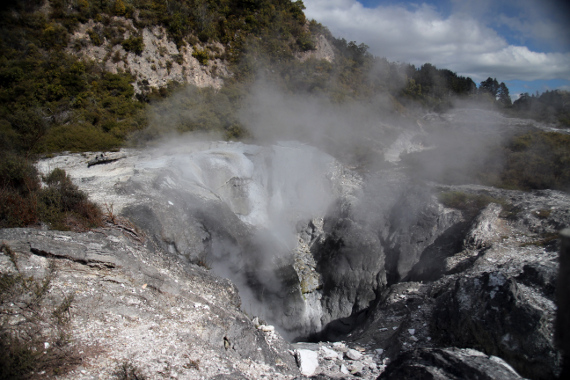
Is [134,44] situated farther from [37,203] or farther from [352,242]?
[352,242]

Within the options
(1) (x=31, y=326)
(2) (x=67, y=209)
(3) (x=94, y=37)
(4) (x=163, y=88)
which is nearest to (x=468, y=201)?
(2) (x=67, y=209)

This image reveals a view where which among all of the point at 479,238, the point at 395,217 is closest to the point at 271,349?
the point at 479,238

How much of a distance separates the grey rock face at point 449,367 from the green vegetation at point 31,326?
12.7 ft

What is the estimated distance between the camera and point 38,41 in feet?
47.2

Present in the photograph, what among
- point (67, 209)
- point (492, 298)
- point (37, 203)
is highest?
point (37, 203)

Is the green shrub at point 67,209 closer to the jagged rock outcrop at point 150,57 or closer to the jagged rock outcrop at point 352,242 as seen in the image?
the jagged rock outcrop at point 352,242

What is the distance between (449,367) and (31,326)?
4.98 metres

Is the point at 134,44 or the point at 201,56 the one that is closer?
the point at 134,44

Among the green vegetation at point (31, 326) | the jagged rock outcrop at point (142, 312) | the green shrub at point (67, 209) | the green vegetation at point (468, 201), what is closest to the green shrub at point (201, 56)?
the green shrub at point (67, 209)

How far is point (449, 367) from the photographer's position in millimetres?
3797

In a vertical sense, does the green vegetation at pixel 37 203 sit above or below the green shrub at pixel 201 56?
below

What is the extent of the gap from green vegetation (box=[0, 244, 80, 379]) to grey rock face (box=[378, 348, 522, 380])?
153 inches

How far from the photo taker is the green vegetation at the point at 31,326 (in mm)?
3342

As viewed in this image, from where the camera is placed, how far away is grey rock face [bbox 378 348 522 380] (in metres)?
3.62
